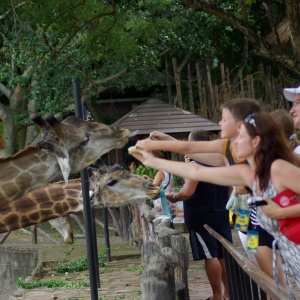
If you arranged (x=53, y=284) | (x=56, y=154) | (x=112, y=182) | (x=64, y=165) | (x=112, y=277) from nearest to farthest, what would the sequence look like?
(x=64, y=165) < (x=56, y=154) < (x=53, y=284) < (x=112, y=277) < (x=112, y=182)

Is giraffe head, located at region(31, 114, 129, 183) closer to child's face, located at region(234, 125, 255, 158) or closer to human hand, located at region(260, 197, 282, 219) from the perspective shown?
child's face, located at region(234, 125, 255, 158)

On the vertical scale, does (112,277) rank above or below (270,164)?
below

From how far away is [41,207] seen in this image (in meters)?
12.0

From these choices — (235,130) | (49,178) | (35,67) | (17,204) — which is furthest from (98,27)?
(235,130)

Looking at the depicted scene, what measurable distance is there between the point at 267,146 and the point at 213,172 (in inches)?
17.6

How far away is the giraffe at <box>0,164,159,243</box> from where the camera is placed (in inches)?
460

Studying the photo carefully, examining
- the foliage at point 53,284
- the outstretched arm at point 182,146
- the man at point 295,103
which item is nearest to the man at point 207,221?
the man at point 295,103

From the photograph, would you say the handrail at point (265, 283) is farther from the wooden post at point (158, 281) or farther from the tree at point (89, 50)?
the tree at point (89, 50)

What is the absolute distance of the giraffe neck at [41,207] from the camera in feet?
38.5

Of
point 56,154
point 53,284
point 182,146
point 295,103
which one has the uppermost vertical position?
point 56,154

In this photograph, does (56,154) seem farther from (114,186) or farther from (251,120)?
(251,120)

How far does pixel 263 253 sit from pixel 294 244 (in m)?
2.26

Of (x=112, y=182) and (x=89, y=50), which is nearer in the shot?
(x=112, y=182)

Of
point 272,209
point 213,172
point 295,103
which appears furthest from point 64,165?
point 272,209
